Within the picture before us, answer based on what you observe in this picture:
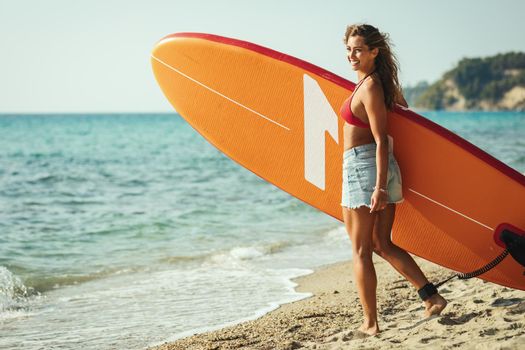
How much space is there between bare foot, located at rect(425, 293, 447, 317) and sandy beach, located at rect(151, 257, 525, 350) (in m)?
0.04

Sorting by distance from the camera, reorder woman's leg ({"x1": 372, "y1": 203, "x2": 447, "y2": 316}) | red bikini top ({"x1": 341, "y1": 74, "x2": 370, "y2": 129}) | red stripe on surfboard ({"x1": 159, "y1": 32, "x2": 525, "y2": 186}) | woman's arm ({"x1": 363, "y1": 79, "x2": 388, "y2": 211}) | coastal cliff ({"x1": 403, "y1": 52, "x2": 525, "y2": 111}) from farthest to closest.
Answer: coastal cliff ({"x1": 403, "y1": 52, "x2": 525, "y2": 111}), red stripe on surfboard ({"x1": 159, "y1": 32, "x2": 525, "y2": 186}), woman's leg ({"x1": 372, "y1": 203, "x2": 447, "y2": 316}), red bikini top ({"x1": 341, "y1": 74, "x2": 370, "y2": 129}), woman's arm ({"x1": 363, "y1": 79, "x2": 388, "y2": 211})

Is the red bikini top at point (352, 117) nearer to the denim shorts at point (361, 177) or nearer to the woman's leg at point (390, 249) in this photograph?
the denim shorts at point (361, 177)

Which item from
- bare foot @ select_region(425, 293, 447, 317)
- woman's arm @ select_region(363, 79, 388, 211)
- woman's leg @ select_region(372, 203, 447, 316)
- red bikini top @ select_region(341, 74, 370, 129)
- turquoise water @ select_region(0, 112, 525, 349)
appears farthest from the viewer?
turquoise water @ select_region(0, 112, 525, 349)

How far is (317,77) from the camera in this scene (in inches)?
153

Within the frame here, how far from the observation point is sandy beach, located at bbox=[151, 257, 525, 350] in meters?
2.98

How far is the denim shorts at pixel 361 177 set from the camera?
3.04 m

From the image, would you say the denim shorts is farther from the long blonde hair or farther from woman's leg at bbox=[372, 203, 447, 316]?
the long blonde hair

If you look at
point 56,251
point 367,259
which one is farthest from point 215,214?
point 367,259

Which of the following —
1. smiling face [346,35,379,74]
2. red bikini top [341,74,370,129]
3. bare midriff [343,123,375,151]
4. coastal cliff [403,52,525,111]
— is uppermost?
smiling face [346,35,379,74]

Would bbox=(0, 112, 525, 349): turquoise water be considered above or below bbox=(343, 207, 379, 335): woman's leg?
below

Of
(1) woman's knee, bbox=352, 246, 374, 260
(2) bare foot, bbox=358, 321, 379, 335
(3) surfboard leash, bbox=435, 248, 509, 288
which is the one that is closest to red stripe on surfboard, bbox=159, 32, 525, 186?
(3) surfboard leash, bbox=435, 248, 509, 288

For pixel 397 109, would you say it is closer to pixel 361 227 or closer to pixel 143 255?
pixel 361 227

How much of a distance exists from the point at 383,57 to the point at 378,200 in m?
0.69

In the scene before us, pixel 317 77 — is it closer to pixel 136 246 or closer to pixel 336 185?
pixel 336 185
